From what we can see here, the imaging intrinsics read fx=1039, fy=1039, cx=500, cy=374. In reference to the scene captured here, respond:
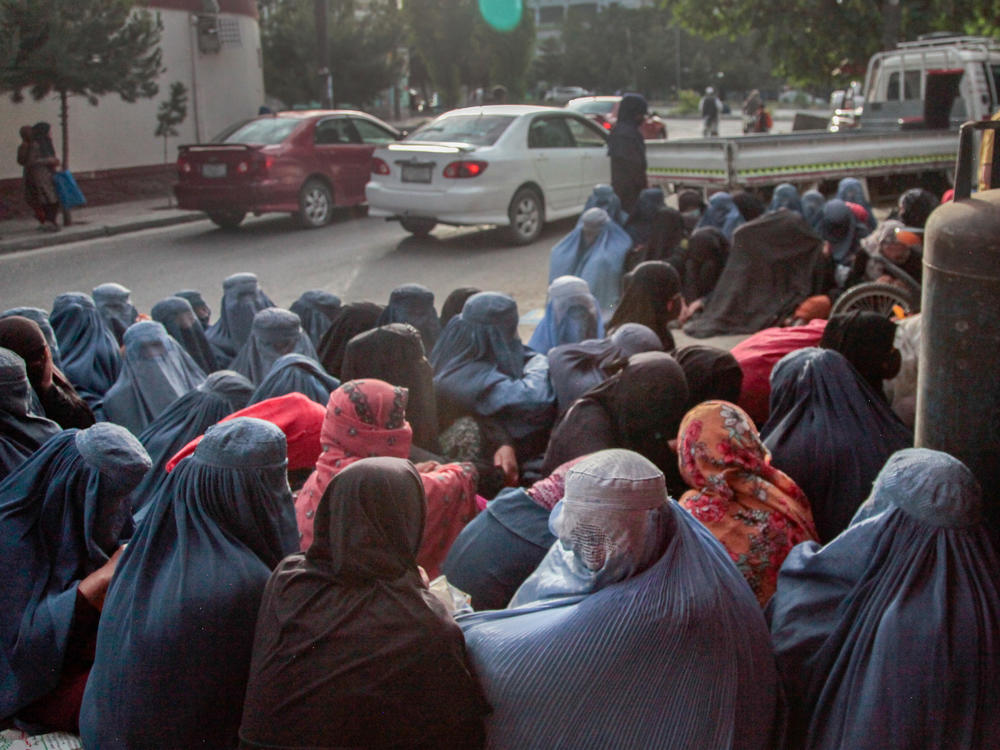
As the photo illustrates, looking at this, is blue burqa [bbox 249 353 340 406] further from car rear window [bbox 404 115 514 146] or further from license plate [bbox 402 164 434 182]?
car rear window [bbox 404 115 514 146]

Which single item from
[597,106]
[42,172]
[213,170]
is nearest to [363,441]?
[213,170]

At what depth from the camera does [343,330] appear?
5.12m

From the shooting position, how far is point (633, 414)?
3660 mm

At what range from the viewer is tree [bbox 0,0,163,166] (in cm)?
1183

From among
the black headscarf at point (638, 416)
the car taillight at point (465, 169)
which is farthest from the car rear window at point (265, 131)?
the black headscarf at point (638, 416)

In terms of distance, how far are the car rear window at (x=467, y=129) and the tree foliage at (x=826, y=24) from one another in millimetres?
11101

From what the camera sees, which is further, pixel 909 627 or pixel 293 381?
pixel 293 381

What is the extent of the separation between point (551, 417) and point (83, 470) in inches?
88.7

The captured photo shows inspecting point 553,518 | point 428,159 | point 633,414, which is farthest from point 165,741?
point 428,159

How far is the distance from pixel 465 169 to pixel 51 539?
8.37m

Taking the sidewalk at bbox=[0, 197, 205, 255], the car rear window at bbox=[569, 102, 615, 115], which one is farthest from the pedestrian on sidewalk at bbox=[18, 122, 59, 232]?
the car rear window at bbox=[569, 102, 615, 115]

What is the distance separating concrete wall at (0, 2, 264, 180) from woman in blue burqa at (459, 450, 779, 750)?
13325 mm

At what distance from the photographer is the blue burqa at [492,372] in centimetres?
454

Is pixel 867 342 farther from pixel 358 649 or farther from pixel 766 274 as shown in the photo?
pixel 766 274
